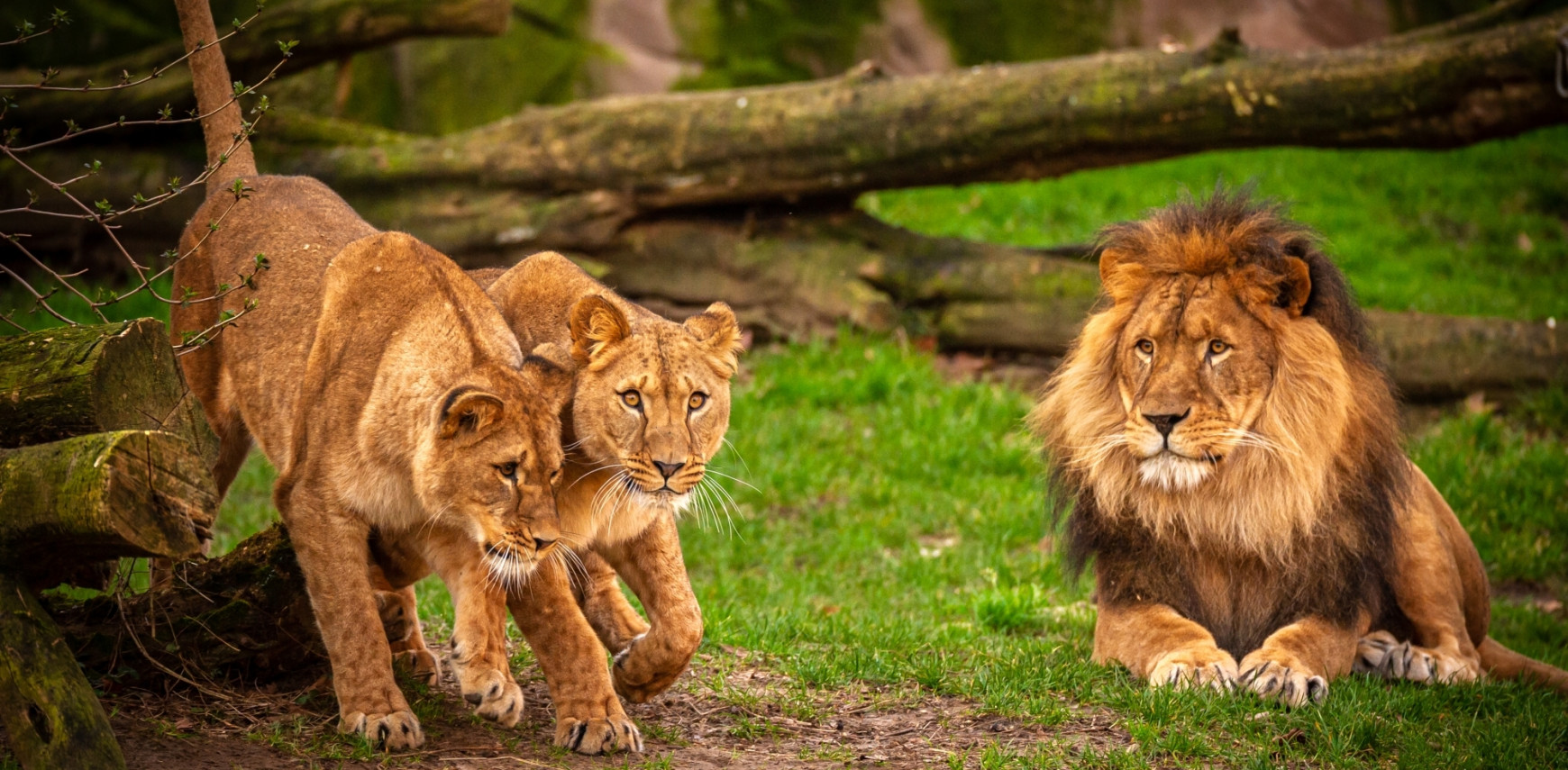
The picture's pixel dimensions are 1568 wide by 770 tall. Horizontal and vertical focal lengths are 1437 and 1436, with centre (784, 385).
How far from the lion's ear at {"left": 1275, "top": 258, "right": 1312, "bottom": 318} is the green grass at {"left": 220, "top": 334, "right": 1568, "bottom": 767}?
128 centimetres

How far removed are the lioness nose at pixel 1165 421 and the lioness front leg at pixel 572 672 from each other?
197 centimetres

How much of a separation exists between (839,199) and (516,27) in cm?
547

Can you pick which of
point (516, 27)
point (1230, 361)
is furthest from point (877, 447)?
A: point (516, 27)

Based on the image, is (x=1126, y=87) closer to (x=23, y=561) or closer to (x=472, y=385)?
(x=472, y=385)

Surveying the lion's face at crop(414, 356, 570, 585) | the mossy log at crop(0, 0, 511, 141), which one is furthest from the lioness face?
the mossy log at crop(0, 0, 511, 141)

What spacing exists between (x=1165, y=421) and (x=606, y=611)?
1920 mm

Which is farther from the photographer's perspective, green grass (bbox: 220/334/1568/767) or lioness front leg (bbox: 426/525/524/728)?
green grass (bbox: 220/334/1568/767)

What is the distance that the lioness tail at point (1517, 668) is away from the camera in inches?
215

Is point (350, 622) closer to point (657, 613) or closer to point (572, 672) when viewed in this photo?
point (572, 672)

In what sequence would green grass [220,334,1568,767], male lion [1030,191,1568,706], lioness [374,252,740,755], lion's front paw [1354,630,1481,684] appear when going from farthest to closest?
lion's front paw [1354,630,1481,684]
male lion [1030,191,1568,706]
green grass [220,334,1568,767]
lioness [374,252,740,755]

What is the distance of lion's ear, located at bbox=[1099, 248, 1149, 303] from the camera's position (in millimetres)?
5051

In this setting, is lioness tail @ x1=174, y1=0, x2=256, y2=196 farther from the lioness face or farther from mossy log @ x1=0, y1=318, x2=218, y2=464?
the lioness face

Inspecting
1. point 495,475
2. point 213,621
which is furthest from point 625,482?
point 213,621

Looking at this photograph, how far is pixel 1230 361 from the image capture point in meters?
4.75
